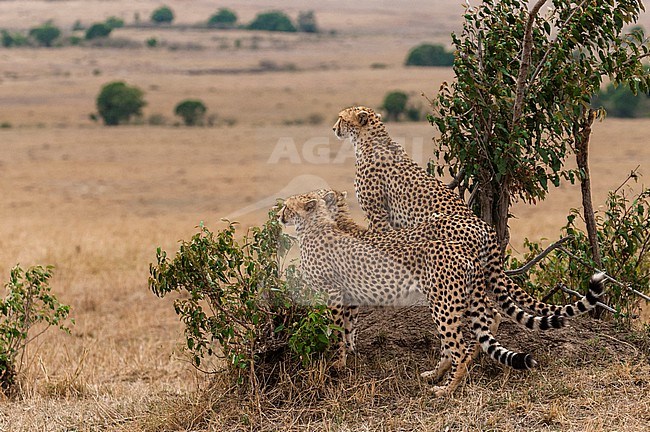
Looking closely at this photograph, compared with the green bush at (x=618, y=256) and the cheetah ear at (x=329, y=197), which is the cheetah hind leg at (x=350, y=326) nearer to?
the cheetah ear at (x=329, y=197)

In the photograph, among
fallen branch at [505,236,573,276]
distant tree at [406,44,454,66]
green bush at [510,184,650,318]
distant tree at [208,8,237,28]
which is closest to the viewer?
fallen branch at [505,236,573,276]

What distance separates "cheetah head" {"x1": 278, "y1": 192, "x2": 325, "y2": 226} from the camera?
18.2ft

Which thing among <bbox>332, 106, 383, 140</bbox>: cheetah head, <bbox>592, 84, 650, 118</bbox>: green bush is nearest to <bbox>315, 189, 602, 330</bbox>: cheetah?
<bbox>332, 106, 383, 140</bbox>: cheetah head

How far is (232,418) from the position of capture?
542 centimetres

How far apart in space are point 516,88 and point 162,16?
79649 millimetres

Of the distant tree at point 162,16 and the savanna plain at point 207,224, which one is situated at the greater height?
the distant tree at point 162,16

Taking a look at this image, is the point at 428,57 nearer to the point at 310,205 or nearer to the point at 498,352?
the point at 310,205

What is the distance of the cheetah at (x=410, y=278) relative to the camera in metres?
5.12

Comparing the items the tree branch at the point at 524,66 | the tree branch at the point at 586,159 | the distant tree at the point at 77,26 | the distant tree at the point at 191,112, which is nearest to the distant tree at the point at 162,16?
the distant tree at the point at 77,26

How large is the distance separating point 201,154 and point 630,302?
26.7 metres

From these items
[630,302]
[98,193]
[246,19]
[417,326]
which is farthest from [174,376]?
[246,19]

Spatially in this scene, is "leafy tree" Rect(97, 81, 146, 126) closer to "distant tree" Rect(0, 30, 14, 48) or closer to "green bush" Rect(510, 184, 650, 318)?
"distant tree" Rect(0, 30, 14, 48)

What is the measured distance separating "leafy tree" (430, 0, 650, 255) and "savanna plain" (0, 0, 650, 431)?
55 centimetres

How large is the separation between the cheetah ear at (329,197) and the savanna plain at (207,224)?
0.79m
